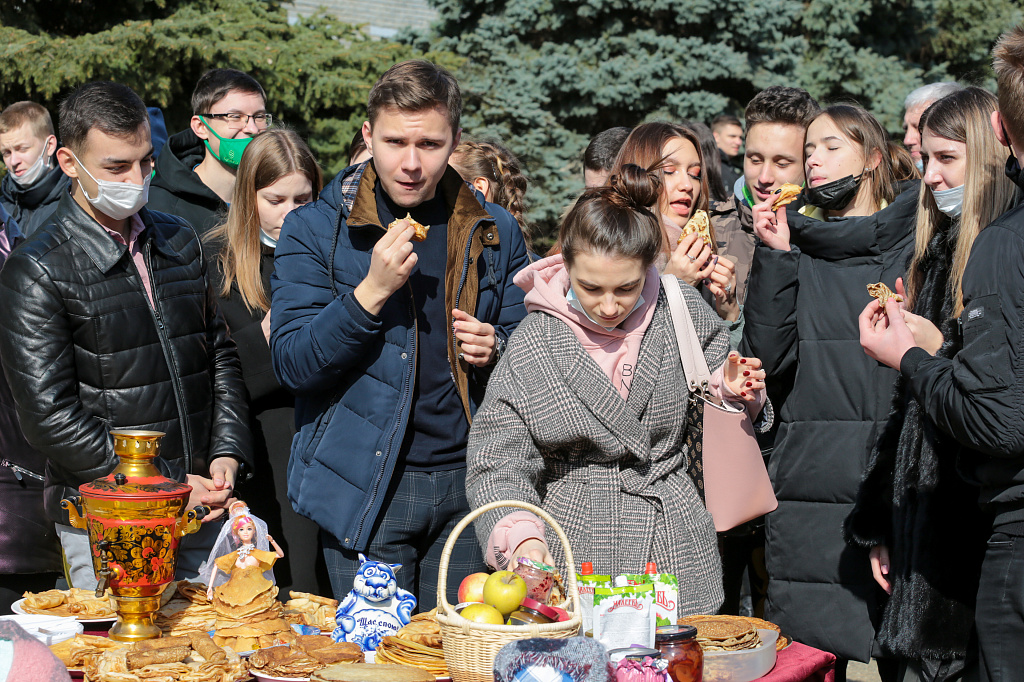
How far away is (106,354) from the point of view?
126 inches

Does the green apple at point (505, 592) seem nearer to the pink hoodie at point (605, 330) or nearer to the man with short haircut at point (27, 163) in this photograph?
the pink hoodie at point (605, 330)

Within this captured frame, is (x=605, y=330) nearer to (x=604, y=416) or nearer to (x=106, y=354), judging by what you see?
(x=604, y=416)

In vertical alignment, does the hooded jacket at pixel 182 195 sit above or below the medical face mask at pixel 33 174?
below

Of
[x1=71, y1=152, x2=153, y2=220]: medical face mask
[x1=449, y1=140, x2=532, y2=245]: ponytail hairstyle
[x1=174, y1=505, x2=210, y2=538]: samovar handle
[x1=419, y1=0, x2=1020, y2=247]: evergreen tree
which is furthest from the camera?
[x1=419, y1=0, x2=1020, y2=247]: evergreen tree

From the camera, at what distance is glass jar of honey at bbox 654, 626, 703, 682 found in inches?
83.9

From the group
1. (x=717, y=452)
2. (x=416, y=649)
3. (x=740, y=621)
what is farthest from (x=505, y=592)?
(x=717, y=452)

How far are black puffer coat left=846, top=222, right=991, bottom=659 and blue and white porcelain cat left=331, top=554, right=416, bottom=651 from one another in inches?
60.2

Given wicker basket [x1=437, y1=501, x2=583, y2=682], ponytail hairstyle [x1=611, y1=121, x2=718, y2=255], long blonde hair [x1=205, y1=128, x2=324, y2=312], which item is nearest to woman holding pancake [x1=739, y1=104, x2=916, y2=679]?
ponytail hairstyle [x1=611, y1=121, x2=718, y2=255]

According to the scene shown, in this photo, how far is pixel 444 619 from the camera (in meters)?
2.12

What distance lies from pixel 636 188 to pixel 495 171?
5.43 feet

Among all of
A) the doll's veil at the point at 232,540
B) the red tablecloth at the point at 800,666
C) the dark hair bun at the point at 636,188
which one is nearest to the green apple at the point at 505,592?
the red tablecloth at the point at 800,666

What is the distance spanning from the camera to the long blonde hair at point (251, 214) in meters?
4.01

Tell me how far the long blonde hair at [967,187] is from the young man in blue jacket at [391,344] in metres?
1.46

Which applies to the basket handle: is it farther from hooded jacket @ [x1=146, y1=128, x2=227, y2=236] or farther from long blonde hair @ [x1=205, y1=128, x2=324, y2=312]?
hooded jacket @ [x1=146, y1=128, x2=227, y2=236]
